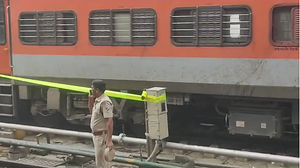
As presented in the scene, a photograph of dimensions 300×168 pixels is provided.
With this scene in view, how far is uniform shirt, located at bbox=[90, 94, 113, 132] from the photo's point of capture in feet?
18.6

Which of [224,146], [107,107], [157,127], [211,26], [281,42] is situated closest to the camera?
[107,107]

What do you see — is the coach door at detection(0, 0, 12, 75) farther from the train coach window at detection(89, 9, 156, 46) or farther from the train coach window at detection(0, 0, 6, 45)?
the train coach window at detection(89, 9, 156, 46)

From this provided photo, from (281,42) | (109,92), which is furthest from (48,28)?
(281,42)

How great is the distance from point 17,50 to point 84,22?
5.18 ft

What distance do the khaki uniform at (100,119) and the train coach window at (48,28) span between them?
9.22 ft

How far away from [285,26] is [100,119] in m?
3.05

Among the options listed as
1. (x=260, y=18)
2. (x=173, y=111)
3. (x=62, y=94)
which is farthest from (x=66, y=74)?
(x=260, y=18)

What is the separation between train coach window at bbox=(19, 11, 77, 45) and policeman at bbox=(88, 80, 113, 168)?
8.99 ft

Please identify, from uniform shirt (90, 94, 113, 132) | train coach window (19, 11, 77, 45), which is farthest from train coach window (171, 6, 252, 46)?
uniform shirt (90, 94, 113, 132)

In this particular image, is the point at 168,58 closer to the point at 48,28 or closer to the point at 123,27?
the point at 123,27

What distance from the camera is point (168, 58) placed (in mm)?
7516

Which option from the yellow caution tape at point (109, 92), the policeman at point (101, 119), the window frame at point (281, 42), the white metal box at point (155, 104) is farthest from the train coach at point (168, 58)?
the policeman at point (101, 119)

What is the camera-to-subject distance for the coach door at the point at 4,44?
358 inches

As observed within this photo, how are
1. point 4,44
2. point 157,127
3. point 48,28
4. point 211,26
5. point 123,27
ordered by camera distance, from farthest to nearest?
point 4,44 → point 48,28 → point 123,27 → point 211,26 → point 157,127
